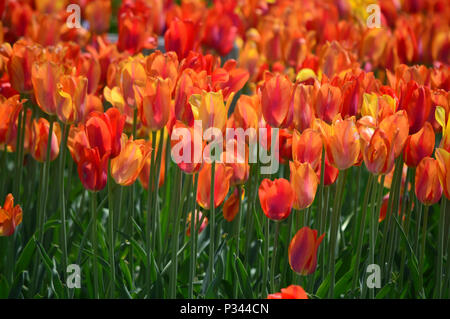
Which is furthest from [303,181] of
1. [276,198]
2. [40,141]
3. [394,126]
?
[40,141]

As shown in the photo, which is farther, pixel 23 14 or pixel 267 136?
pixel 23 14

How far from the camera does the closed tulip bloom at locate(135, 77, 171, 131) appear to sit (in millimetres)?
1370

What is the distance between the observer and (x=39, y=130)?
5.65 ft

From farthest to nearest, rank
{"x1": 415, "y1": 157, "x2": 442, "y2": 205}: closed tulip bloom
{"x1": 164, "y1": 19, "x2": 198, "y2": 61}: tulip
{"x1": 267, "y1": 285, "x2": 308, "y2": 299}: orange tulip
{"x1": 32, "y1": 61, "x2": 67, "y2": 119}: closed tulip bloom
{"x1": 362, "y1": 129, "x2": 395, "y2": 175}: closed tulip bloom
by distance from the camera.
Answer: {"x1": 164, "y1": 19, "x2": 198, "y2": 61}: tulip, {"x1": 32, "y1": 61, "x2": 67, "y2": 119}: closed tulip bloom, {"x1": 415, "y1": 157, "x2": 442, "y2": 205}: closed tulip bloom, {"x1": 362, "y1": 129, "x2": 395, "y2": 175}: closed tulip bloom, {"x1": 267, "y1": 285, "x2": 308, "y2": 299}: orange tulip

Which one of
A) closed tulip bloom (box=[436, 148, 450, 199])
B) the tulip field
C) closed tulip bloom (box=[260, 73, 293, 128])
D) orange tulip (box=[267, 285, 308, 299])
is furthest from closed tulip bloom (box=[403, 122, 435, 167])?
orange tulip (box=[267, 285, 308, 299])

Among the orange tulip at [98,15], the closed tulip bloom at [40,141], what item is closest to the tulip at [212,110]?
the closed tulip bloom at [40,141]

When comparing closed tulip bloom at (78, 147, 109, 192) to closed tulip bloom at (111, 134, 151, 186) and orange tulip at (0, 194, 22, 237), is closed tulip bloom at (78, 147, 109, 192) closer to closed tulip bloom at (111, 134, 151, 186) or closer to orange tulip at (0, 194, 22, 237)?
closed tulip bloom at (111, 134, 151, 186)

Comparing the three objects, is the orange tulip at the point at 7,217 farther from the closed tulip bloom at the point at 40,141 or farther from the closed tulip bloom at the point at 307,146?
the closed tulip bloom at the point at 307,146

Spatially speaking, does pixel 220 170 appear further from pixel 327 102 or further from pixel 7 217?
pixel 7 217

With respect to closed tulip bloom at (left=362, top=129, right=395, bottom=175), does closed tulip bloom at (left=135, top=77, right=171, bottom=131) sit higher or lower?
higher

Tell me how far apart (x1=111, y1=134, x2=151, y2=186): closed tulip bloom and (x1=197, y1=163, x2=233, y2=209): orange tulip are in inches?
5.7
